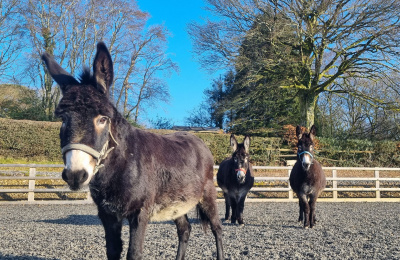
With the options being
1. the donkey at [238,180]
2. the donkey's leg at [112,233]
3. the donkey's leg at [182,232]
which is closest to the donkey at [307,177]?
the donkey at [238,180]

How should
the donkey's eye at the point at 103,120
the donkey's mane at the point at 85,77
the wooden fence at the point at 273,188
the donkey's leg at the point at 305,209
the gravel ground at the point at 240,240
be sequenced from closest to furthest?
the donkey's eye at the point at 103,120 → the donkey's mane at the point at 85,77 → the gravel ground at the point at 240,240 → the donkey's leg at the point at 305,209 → the wooden fence at the point at 273,188

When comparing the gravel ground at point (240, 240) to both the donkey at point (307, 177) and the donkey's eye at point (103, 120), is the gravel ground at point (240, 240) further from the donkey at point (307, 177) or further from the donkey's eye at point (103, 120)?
the donkey's eye at point (103, 120)

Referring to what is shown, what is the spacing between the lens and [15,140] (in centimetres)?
1717

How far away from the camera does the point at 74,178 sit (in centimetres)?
261

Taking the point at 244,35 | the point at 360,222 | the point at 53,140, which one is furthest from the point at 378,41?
the point at 53,140

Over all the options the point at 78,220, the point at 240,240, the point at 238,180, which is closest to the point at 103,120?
the point at 240,240

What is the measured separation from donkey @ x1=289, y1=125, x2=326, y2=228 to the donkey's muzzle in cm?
635

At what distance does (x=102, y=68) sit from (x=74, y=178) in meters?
1.01

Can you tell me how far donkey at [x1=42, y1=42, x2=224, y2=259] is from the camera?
280 cm

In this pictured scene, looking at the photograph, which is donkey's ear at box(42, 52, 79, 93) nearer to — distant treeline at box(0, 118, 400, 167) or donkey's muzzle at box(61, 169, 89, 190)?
donkey's muzzle at box(61, 169, 89, 190)

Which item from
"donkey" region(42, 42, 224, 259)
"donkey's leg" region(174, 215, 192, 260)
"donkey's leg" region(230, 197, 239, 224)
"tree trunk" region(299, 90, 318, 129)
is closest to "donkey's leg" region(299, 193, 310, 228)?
"donkey's leg" region(230, 197, 239, 224)

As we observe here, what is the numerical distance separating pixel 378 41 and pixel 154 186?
62.9ft

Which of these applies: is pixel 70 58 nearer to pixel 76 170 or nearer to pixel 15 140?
pixel 15 140

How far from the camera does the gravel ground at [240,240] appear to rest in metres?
5.29
